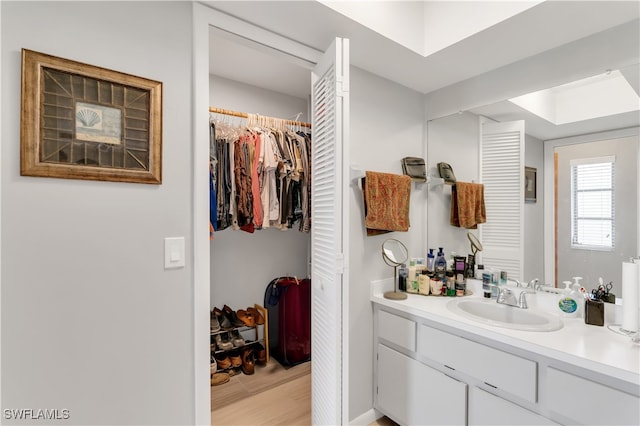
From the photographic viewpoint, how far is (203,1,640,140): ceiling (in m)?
1.37

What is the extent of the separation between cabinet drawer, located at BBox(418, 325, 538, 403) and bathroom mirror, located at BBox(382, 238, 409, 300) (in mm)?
355

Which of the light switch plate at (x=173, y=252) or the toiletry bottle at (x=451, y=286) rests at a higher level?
the light switch plate at (x=173, y=252)

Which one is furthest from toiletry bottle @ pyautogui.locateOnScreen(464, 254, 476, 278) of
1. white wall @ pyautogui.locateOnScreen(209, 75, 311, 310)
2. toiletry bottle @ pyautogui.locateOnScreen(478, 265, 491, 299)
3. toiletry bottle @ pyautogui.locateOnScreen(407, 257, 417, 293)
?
white wall @ pyautogui.locateOnScreen(209, 75, 311, 310)

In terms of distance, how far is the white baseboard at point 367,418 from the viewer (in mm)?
1844

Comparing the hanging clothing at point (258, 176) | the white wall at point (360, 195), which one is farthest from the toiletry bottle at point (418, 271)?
the hanging clothing at point (258, 176)

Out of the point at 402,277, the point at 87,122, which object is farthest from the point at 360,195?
the point at 87,122

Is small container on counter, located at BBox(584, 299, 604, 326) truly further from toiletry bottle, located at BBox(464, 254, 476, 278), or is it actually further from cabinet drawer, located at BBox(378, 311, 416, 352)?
cabinet drawer, located at BBox(378, 311, 416, 352)

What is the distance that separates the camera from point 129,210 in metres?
1.18

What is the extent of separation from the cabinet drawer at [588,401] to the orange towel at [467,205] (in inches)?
40.7

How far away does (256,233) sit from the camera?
2799mm

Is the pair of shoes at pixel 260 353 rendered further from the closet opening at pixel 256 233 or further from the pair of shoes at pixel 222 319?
the pair of shoes at pixel 222 319

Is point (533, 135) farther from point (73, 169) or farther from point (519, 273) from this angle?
point (73, 169)

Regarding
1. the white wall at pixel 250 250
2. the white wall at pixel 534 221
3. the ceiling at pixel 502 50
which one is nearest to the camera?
the ceiling at pixel 502 50

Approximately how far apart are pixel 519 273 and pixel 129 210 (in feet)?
6.98
